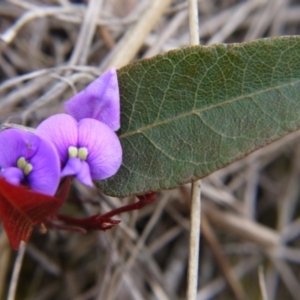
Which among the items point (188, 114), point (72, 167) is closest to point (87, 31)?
point (188, 114)

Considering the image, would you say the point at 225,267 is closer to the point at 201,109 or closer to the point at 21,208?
the point at 201,109

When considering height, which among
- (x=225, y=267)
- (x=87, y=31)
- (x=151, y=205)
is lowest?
(x=225, y=267)

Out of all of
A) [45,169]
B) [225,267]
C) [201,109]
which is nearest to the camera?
[45,169]

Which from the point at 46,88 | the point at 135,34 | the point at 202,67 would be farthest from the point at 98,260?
the point at 202,67

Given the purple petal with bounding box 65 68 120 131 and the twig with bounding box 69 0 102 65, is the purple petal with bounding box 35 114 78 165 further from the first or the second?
the twig with bounding box 69 0 102 65

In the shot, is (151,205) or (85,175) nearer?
(85,175)

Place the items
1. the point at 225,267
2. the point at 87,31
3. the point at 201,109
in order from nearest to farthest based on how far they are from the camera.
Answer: the point at 201,109, the point at 87,31, the point at 225,267

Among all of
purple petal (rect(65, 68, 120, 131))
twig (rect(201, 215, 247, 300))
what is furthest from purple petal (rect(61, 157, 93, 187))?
twig (rect(201, 215, 247, 300))
